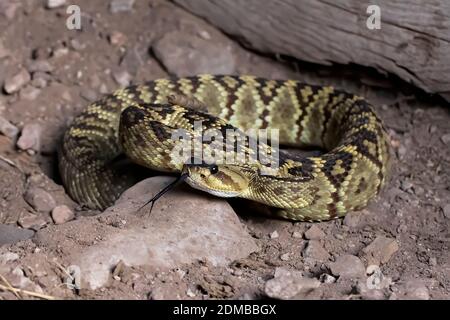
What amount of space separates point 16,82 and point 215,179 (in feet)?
9.27

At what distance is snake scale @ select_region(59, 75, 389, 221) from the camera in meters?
5.11

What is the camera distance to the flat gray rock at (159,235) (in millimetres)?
4238

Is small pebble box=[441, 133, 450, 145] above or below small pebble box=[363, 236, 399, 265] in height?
above

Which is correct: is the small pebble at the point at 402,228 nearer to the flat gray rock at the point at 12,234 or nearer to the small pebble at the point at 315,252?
the small pebble at the point at 315,252

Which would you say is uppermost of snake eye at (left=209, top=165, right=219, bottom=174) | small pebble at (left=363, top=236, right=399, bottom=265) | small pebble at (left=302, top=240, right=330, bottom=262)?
snake eye at (left=209, top=165, right=219, bottom=174)

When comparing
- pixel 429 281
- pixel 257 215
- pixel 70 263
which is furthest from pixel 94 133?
pixel 429 281

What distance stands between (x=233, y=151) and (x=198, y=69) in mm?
1997

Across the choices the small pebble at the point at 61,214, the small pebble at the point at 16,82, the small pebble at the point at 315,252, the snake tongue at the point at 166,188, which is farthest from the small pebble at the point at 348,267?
the small pebble at the point at 16,82

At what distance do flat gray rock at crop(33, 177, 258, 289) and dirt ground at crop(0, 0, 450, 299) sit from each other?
7 centimetres

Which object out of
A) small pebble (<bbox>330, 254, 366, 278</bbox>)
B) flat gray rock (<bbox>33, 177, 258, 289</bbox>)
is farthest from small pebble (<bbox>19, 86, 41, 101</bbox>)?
small pebble (<bbox>330, 254, 366, 278</bbox>)

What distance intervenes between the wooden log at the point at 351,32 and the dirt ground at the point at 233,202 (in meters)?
0.22

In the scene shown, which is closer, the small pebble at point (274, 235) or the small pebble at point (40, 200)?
the small pebble at point (274, 235)

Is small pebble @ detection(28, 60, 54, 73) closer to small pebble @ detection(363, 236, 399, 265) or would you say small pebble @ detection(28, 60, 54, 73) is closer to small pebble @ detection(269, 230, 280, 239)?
small pebble @ detection(269, 230, 280, 239)

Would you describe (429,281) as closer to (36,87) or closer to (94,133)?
(94,133)
